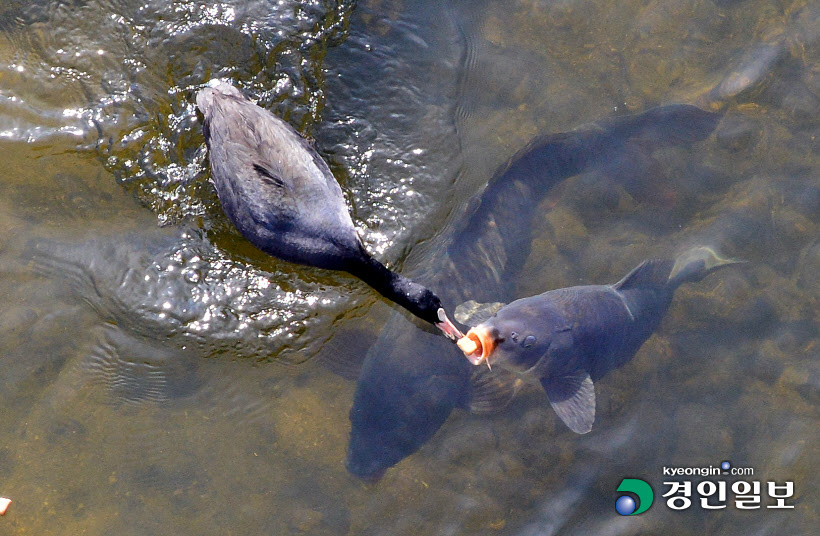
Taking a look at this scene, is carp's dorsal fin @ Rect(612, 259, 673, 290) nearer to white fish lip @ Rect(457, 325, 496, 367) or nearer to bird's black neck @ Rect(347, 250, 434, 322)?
white fish lip @ Rect(457, 325, 496, 367)

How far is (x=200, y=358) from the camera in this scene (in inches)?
201

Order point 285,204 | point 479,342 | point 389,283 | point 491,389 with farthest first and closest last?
point 491,389 < point 389,283 < point 285,204 < point 479,342

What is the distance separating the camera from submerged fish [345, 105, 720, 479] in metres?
4.89

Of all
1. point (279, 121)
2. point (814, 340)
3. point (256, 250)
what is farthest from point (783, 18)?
point (256, 250)

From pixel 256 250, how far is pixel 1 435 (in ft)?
7.10

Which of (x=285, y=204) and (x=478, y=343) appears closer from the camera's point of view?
(x=478, y=343)

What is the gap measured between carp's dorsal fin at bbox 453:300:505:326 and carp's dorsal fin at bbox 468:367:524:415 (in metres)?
0.36

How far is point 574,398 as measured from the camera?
15.6ft

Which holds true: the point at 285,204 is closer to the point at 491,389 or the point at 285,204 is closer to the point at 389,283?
the point at 389,283

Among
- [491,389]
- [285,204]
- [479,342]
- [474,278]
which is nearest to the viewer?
[479,342]

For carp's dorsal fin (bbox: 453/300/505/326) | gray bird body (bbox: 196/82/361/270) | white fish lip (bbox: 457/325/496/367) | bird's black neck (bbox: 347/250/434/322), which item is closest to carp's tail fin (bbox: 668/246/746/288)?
carp's dorsal fin (bbox: 453/300/505/326)

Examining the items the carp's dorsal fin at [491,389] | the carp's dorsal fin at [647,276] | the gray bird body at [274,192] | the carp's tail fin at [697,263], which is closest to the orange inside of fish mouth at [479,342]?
the carp's dorsal fin at [491,389]

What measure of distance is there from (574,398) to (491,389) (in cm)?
60

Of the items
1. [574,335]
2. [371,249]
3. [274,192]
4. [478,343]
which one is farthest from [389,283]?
[574,335]
